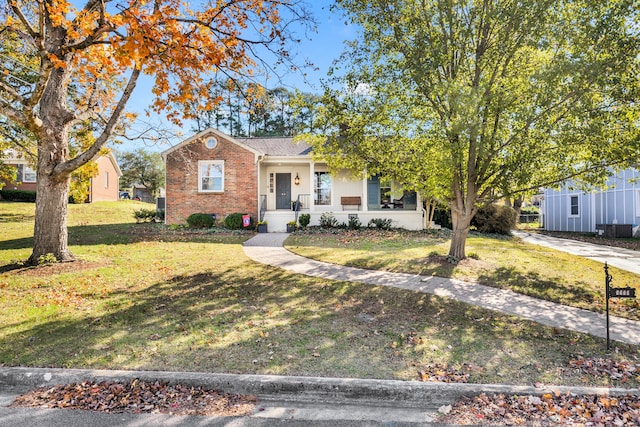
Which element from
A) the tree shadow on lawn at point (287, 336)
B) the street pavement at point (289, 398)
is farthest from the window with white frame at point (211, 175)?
the street pavement at point (289, 398)

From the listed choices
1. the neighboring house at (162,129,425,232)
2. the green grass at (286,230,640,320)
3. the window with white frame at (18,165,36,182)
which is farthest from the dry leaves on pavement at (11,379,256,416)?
the window with white frame at (18,165,36,182)

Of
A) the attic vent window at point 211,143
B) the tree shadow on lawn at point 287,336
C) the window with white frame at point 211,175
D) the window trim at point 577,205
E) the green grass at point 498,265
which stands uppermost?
the attic vent window at point 211,143

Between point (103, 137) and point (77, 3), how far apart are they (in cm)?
311

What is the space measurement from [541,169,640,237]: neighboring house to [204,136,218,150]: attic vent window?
1623cm

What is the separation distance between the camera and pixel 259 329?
4973 millimetres

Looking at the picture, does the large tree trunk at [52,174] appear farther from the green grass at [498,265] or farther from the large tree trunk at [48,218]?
the green grass at [498,265]

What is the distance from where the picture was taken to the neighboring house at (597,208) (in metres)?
19.1

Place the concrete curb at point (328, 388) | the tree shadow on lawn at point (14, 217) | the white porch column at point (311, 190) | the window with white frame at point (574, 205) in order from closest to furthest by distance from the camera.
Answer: the concrete curb at point (328, 388) → the white porch column at point (311, 190) → the tree shadow on lawn at point (14, 217) → the window with white frame at point (574, 205)

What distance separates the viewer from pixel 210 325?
5094mm

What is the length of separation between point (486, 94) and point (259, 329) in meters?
6.65

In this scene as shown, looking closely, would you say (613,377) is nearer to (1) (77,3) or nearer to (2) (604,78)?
(2) (604,78)

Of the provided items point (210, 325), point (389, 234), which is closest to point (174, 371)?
point (210, 325)

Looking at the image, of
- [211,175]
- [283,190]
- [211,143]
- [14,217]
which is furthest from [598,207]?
[14,217]

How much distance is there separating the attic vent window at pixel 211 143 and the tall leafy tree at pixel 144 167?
30892mm
